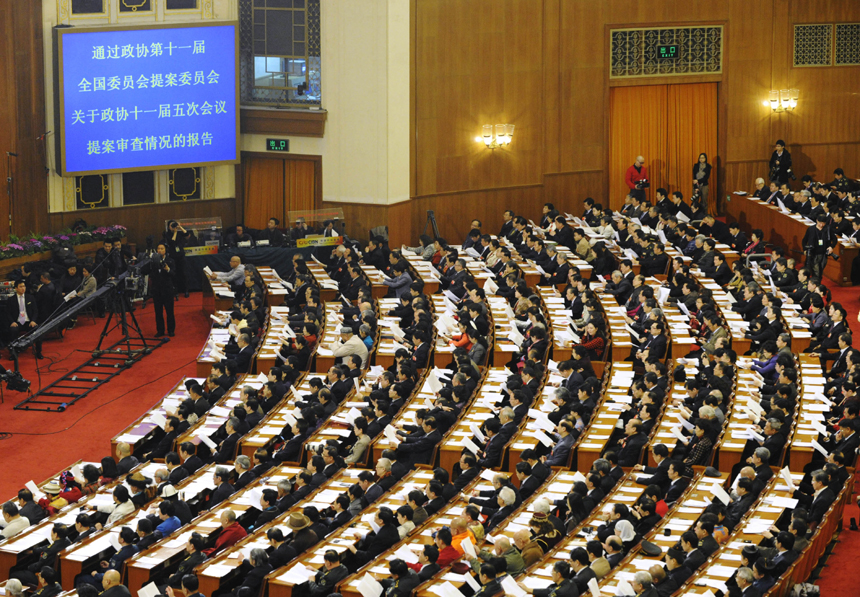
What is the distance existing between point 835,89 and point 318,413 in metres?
14.7

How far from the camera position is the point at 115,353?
17.3m

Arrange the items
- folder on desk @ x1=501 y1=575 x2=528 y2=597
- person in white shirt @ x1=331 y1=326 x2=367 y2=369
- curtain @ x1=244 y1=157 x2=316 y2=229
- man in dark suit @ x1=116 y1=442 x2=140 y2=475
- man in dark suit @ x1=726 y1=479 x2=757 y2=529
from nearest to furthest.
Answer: folder on desk @ x1=501 y1=575 x2=528 y2=597, man in dark suit @ x1=726 y1=479 x2=757 y2=529, man in dark suit @ x1=116 y1=442 x2=140 y2=475, person in white shirt @ x1=331 y1=326 x2=367 y2=369, curtain @ x1=244 y1=157 x2=316 y2=229

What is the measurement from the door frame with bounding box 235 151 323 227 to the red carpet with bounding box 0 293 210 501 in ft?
10.6

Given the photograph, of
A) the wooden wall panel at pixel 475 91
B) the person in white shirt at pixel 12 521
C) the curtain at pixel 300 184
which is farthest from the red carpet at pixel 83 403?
the wooden wall panel at pixel 475 91

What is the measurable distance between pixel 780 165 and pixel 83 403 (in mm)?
13772

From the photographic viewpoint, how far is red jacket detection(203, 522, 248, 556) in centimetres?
1016

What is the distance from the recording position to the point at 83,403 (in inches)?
609

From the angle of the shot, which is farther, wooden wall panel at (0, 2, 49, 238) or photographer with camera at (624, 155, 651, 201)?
photographer with camera at (624, 155, 651, 201)

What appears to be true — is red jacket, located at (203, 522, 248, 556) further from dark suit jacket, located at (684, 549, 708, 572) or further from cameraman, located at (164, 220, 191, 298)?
cameraman, located at (164, 220, 191, 298)

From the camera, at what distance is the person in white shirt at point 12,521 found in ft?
35.4

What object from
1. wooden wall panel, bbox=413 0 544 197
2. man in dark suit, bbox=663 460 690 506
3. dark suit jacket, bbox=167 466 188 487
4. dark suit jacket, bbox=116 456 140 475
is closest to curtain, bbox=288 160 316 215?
wooden wall panel, bbox=413 0 544 197

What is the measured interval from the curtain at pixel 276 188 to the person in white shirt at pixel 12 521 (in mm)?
11311

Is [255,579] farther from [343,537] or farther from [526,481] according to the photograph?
[526,481]

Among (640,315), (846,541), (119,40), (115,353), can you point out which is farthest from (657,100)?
(846,541)
